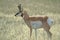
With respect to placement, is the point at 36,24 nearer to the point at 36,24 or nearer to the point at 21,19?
the point at 36,24

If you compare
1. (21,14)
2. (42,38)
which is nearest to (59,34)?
(42,38)

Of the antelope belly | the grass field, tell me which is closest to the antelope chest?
the antelope belly

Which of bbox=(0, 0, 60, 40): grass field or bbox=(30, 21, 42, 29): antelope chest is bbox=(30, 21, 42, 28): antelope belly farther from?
bbox=(0, 0, 60, 40): grass field

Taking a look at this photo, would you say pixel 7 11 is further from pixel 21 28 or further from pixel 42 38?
pixel 42 38

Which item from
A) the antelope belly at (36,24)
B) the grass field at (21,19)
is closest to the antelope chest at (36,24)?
the antelope belly at (36,24)

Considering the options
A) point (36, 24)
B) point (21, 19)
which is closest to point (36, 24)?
point (36, 24)

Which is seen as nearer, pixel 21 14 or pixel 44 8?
pixel 21 14

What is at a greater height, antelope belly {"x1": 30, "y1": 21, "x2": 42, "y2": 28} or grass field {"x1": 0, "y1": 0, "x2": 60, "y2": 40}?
antelope belly {"x1": 30, "y1": 21, "x2": 42, "y2": 28}

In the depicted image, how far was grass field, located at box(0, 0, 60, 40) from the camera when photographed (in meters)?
4.86

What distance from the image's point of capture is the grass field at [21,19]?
4.86m

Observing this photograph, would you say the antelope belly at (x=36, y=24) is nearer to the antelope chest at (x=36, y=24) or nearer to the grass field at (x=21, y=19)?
the antelope chest at (x=36, y=24)

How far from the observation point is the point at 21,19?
6148 millimetres

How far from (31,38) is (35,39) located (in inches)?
3.1

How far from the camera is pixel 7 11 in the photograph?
747 cm
